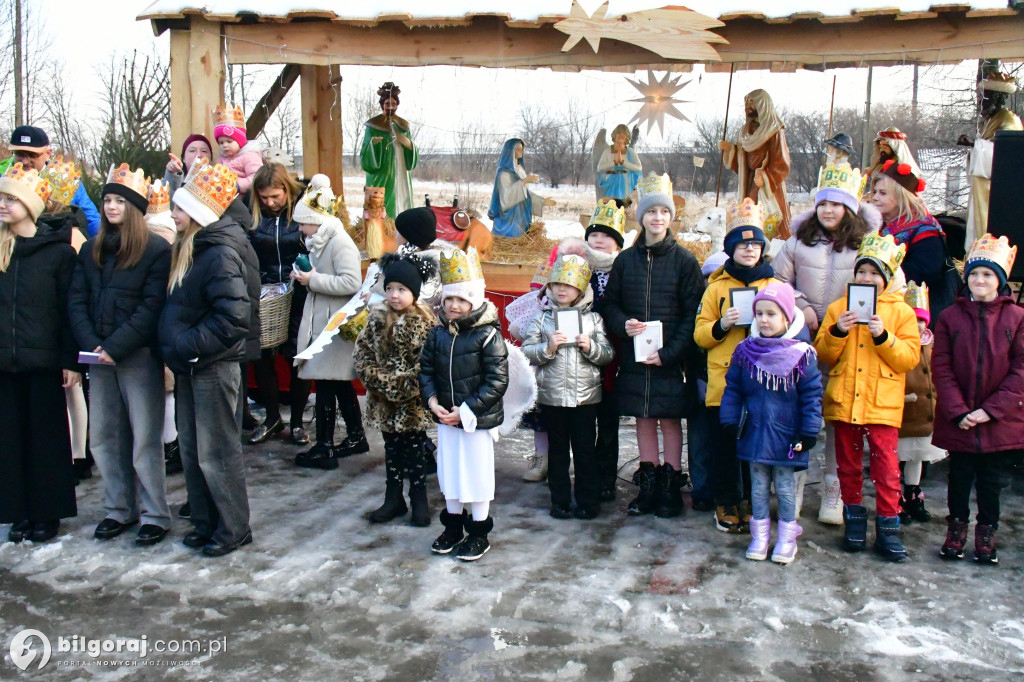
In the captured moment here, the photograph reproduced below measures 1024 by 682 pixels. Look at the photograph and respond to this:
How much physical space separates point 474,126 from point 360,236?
1.56 m

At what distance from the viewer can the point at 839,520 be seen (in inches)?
211

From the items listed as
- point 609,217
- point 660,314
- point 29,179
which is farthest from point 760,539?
point 29,179

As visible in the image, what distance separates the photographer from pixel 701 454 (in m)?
5.55

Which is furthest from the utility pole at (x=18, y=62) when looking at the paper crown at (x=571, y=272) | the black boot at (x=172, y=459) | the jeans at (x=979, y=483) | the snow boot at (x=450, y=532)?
the jeans at (x=979, y=483)

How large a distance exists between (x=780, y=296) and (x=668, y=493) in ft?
4.72

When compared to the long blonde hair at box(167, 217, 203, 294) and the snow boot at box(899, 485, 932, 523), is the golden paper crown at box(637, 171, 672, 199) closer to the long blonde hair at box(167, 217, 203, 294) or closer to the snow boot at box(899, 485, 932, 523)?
the snow boot at box(899, 485, 932, 523)

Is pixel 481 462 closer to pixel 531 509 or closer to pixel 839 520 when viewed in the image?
pixel 531 509

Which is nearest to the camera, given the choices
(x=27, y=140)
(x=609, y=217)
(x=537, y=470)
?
(x=609, y=217)

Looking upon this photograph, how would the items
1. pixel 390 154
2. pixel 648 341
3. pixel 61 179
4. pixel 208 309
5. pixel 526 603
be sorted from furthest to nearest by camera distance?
pixel 390 154 → pixel 61 179 → pixel 648 341 → pixel 208 309 → pixel 526 603

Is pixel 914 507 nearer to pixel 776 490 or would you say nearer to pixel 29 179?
pixel 776 490

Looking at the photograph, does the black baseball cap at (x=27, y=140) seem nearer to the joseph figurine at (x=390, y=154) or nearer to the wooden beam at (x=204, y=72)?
the wooden beam at (x=204, y=72)

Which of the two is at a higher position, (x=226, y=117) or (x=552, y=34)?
(x=552, y=34)

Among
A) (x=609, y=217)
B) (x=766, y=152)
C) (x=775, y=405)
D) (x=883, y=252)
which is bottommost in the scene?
(x=775, y=405)

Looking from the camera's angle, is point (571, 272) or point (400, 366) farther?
point (571, 272)
